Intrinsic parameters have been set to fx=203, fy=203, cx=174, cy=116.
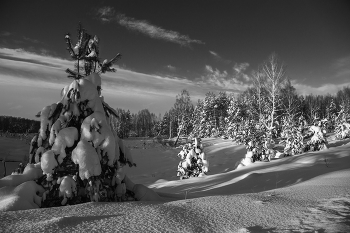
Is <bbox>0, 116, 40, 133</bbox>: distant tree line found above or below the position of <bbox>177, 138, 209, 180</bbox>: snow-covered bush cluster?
above

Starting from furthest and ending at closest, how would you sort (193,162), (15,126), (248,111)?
(15,126)
(248,111)
(193,162)

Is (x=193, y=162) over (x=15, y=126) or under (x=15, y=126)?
under

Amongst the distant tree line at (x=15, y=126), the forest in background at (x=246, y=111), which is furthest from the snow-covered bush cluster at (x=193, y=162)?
the distant tree line at (x=15, y=126)

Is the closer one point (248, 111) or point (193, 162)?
point (193, 162)

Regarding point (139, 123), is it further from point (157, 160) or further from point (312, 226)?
point (312, 226)

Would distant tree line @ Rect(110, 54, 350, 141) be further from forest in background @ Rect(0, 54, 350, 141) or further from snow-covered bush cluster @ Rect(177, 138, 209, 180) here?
snow-covered bush cluster @ Rect(177, 138, 209, 180)

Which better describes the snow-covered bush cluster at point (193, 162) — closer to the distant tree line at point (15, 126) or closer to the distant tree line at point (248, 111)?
the distant tree line at point (248, 111)

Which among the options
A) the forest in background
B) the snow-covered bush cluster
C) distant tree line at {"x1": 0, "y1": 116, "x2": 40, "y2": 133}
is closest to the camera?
the snow-covered bush cluster

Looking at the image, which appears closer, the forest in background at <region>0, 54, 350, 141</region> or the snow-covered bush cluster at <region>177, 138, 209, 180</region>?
the snow-covered bush cluster at <region>177, 138, 209, 180</region>

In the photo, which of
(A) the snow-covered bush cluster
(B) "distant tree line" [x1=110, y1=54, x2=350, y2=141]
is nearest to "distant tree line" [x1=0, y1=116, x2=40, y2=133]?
(B) "distant tree line" [x1=110, y1=54, x2=350, y2=141]

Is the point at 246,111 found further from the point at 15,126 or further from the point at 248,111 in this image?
the point at 15,126

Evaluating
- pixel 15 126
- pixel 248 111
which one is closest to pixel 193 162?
pixel 248 111

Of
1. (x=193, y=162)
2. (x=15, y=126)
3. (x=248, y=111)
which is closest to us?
(x=193, y=162)

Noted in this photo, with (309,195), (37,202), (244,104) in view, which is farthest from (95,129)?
(244,104)
